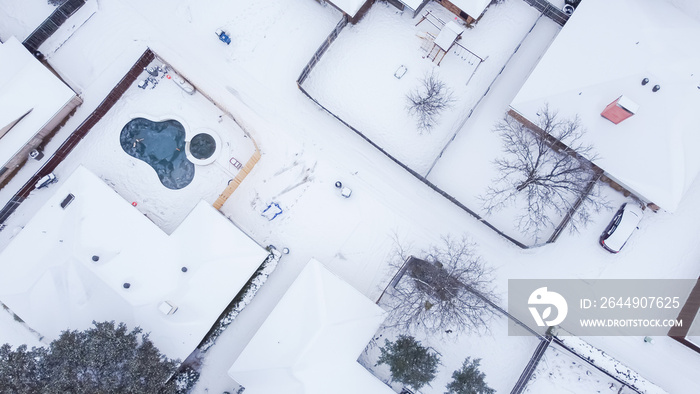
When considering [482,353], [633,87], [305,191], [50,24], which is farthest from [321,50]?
[482,353]

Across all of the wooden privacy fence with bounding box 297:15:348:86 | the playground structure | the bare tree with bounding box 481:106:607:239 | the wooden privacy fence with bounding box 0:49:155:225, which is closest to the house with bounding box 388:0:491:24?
the playground structure

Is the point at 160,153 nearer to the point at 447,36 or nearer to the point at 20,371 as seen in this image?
the point at 20,371

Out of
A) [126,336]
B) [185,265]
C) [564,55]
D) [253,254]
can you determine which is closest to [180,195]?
[185,265]

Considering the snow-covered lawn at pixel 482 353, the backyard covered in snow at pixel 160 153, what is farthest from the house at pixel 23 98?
the snow-covered lawn at pixel 482 353

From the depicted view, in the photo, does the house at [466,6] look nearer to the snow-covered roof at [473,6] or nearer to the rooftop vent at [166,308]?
the snow-covered roof at [473,6]

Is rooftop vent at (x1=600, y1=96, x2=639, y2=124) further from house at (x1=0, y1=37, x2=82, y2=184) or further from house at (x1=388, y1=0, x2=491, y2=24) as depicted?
house at (x1=0, y1=37, x2=82, y2=184)
